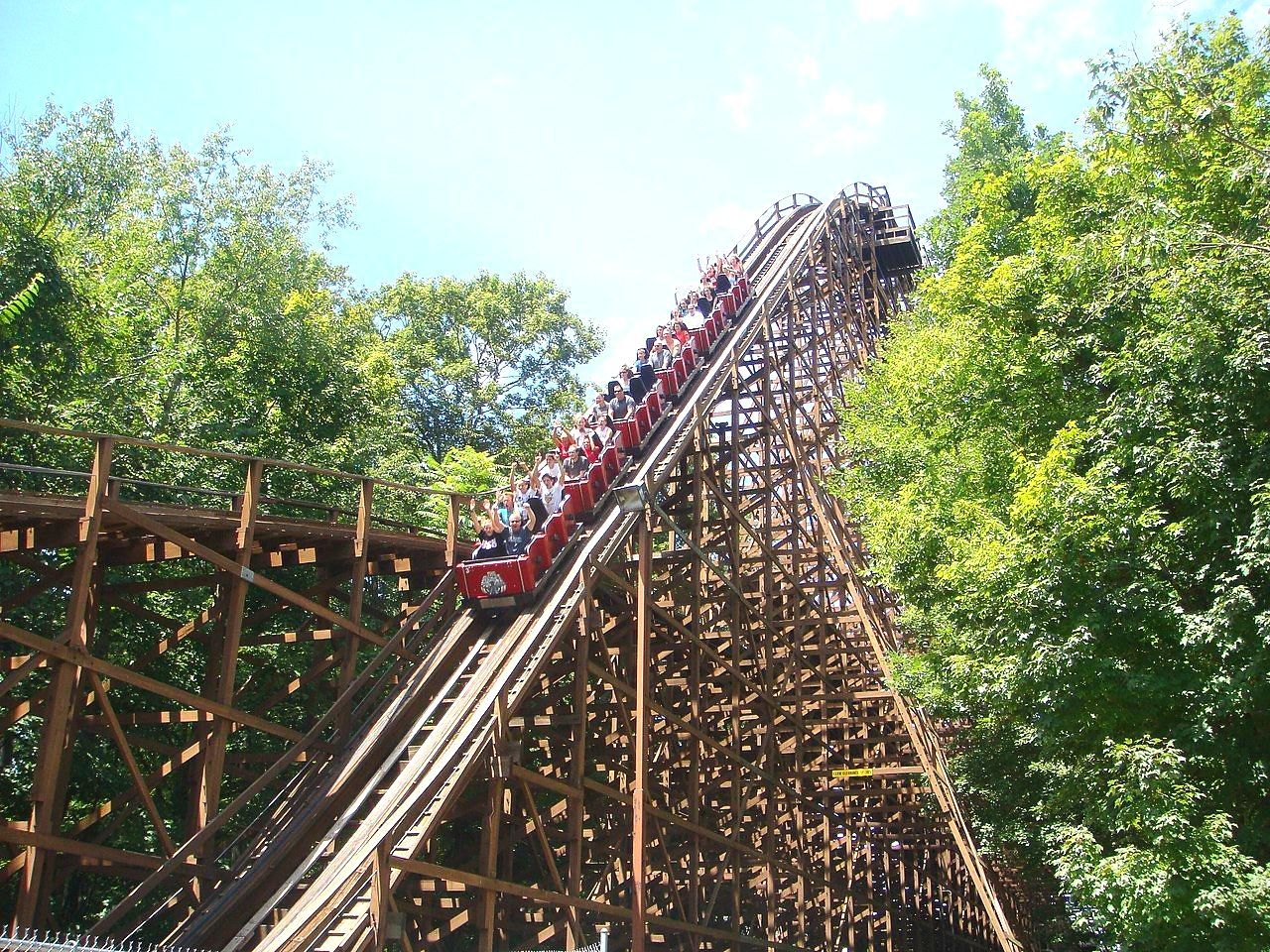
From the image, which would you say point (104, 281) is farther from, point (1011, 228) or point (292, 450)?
point (1011, 228)

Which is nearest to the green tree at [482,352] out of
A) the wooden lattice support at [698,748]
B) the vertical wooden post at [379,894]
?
the wooden lattice support at [698,748]

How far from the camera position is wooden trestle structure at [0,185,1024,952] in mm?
8305

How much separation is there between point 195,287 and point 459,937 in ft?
41.0

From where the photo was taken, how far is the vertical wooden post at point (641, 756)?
9.59 m

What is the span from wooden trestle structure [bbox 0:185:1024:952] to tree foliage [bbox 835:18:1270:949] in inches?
103

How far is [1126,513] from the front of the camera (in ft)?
34.0

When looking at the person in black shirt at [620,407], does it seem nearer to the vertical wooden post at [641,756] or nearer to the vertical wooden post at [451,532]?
the vertical wooden post at [641,756]

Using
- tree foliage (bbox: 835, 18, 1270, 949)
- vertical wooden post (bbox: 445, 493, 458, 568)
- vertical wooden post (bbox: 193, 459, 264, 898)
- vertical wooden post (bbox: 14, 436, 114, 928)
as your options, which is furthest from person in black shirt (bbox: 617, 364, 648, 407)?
vertical wooden post (bbox: 14, 436, 114, 928)

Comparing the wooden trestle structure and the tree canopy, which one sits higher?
the tree canopy

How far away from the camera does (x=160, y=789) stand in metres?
14.5

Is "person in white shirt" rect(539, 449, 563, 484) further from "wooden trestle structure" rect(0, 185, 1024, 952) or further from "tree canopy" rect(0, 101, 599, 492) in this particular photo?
"tree canopy" rect(0, 101, 599, 492)

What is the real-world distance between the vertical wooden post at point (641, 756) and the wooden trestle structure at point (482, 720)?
34 millimetres

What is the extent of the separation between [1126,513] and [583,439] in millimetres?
6385

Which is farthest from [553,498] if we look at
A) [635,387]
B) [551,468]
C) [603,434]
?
[635,387]
